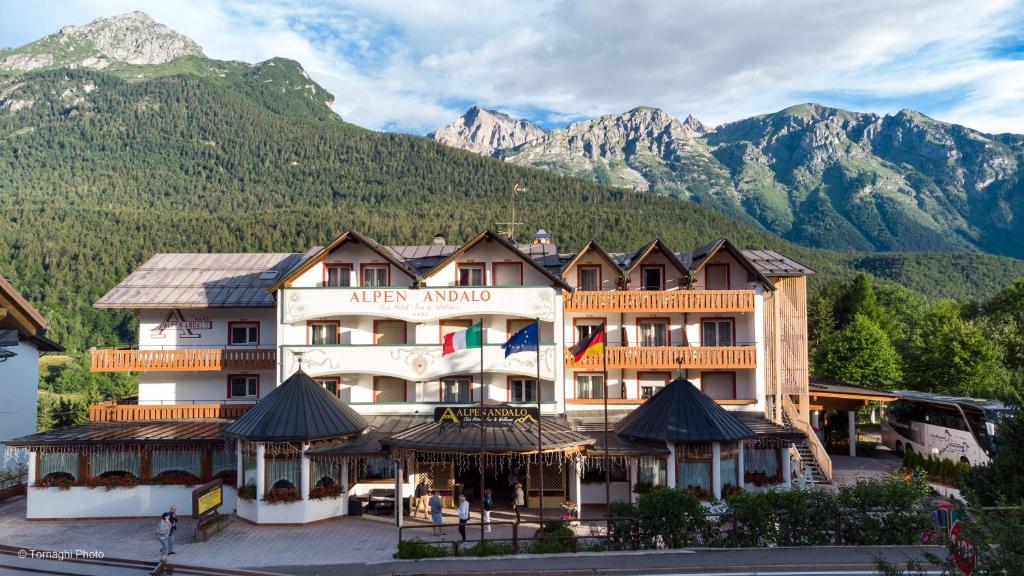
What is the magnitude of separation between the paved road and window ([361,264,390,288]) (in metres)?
15.5

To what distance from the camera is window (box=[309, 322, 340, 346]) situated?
3384 centimetres

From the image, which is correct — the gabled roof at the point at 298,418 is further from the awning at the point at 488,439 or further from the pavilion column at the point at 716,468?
the pavilion column at the point at 716,468

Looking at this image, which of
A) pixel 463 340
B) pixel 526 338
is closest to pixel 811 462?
pixel 526 338

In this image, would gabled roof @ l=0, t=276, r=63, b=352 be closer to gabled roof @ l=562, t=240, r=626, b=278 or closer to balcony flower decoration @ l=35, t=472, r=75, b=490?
balcony flower decoration @ l=35, t=472, r=75, b=490

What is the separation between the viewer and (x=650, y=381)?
3497 cm

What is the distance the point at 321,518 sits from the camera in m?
27.5

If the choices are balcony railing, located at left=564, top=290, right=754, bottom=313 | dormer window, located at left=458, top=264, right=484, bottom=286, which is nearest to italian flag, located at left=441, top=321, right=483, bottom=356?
dormer window, located at left=458, top=264, right=484, bottom=286

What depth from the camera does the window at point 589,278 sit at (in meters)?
35.4

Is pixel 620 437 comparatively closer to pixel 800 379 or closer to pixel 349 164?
pixel 800 379

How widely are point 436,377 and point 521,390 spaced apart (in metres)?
4.14

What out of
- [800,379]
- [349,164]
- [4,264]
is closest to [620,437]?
[800,379]

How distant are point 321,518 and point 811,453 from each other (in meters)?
23.2

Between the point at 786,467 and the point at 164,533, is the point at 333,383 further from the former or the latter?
the point at 786,467

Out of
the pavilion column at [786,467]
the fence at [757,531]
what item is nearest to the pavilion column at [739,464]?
the pavilion column at [786,467]
